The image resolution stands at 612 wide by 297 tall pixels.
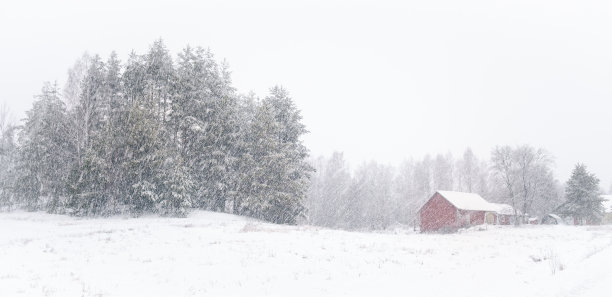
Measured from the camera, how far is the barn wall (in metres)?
60.4

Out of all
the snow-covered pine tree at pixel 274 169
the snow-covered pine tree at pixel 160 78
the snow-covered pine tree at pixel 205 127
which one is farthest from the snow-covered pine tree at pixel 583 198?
the snow-covered pine tree at pixel 160 78

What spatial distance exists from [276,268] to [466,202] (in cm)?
5505

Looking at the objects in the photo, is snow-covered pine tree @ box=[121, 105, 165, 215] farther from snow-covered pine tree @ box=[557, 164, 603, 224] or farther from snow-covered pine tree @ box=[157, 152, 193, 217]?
snow-covered pine tree @ box=[557, 164, 603, 224]

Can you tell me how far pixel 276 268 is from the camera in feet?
47.8

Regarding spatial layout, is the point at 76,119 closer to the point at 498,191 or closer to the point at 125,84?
the point at 125,84

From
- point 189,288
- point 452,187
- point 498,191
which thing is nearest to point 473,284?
point 189,288

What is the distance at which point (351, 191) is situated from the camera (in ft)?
269

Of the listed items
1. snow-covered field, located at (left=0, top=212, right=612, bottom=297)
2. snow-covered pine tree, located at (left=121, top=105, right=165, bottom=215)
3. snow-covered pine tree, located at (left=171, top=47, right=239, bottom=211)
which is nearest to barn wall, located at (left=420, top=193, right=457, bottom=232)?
snow-covered pine tree, located at (left=171, top=47, right=239, bottom=211)

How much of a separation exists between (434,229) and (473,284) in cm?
5364

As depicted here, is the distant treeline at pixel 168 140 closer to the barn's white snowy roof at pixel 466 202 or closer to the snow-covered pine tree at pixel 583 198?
the barn's white snowy roof at pixel 466 202

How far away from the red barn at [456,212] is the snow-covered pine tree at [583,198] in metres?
9.77

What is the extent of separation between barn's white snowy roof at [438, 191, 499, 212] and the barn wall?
0.78 meters

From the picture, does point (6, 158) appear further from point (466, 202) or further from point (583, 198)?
point (583, 198)

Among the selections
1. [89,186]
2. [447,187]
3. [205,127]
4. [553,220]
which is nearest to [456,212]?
[553,220]
